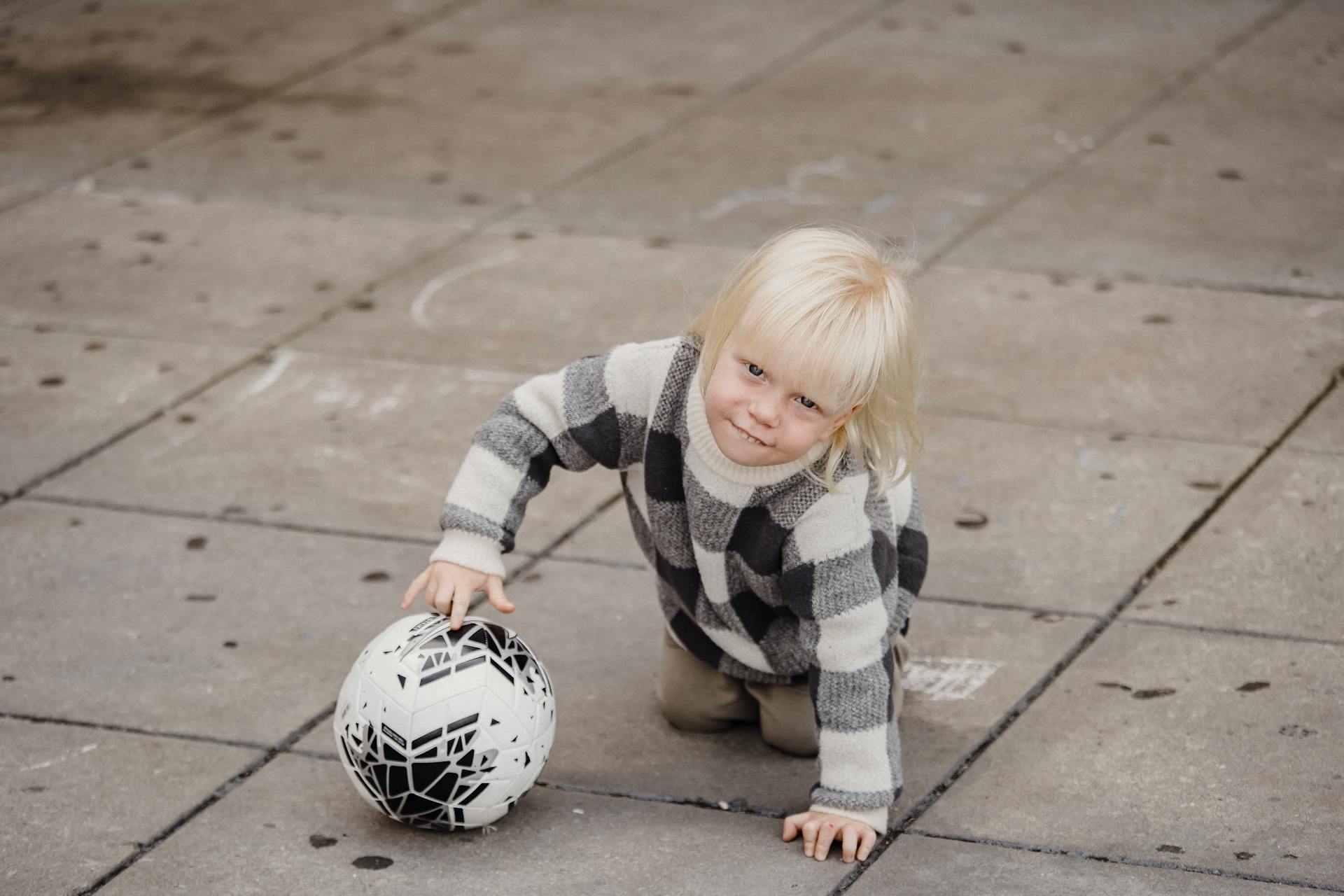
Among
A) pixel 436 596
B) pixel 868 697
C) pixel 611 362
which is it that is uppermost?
pixel 611 362

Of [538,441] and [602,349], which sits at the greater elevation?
[538,441]

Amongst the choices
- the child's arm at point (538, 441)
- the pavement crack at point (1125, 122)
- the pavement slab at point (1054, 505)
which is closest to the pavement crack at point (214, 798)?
the child's arm at point (538, 441)

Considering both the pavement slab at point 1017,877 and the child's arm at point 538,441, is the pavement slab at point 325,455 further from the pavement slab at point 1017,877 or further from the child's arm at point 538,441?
the pavement slab at point 1017,877

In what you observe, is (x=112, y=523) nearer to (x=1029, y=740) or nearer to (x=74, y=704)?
(x=74, y=704)

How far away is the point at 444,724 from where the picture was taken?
296 cm

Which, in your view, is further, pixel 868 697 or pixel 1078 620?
pixel 1078 620

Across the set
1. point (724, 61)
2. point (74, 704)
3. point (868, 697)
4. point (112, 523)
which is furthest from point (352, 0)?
point (868, 697)

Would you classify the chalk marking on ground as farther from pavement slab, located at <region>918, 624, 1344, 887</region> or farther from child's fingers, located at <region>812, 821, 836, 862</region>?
child's fingers, located at <region>812, 821, 836, 862</region>

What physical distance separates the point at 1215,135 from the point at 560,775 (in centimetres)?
465

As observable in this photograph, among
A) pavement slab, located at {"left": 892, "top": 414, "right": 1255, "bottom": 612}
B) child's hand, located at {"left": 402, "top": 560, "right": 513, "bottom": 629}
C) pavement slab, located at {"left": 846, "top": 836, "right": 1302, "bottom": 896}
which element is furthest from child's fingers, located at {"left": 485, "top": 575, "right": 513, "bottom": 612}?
pavement slab, located at {"left": 892, "top": 414, "right": 1255, "bottom": 612}

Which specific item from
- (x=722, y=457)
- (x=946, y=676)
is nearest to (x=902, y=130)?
(x=946, y=676)

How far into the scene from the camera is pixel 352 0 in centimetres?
944

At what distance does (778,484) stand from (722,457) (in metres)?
0.11

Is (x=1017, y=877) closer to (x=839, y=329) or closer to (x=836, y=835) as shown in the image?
(x=836, y=835)
